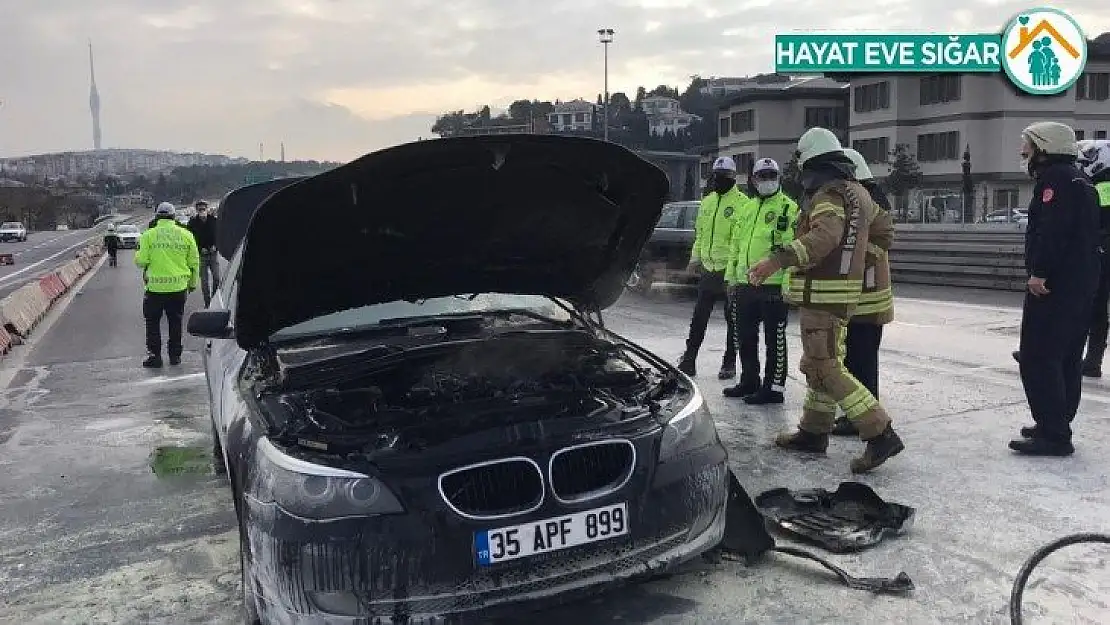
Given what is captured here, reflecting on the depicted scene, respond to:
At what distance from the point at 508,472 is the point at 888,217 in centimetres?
352

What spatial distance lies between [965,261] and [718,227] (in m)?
9.12

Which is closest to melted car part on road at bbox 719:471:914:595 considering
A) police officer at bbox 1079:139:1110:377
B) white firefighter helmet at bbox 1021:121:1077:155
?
white firefighter helmet at bbox 1021:121:1077:155

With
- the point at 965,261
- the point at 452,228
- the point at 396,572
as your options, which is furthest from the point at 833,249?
the point at 965,261

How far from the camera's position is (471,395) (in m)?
3.30

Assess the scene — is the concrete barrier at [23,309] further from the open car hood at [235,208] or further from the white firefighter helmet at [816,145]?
the white firefighter helmet at [816,145]

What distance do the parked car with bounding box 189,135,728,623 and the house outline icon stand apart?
2464cm

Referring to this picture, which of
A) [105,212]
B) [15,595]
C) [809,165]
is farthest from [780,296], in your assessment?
[105,212]

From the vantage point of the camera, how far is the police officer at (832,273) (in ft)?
15.2

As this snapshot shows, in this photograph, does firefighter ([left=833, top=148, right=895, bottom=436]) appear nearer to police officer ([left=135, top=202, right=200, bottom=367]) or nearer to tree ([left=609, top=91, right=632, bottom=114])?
police officer ([left=135, top=202, right=200, bottom=367])

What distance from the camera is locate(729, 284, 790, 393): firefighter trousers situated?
6.50m

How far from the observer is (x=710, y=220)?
738cm

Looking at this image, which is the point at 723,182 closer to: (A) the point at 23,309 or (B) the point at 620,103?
(A) the point at 23,309

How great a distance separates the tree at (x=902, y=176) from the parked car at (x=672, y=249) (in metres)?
35.1

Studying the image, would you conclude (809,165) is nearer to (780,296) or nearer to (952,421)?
(780,296)
